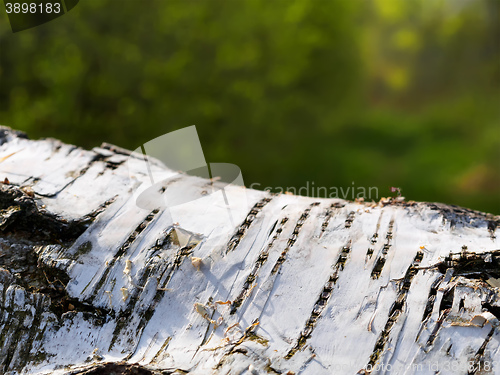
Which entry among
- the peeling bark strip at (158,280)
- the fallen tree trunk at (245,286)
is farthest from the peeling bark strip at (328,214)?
the peeling bark strip at (158,280)

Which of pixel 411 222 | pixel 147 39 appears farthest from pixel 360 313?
pixel 147 39

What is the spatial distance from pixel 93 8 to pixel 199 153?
2.95m

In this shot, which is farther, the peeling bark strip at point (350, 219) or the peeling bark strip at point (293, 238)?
the peeling bark strip at point (350, 219)

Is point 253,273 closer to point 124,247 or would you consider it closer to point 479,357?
point 124,247

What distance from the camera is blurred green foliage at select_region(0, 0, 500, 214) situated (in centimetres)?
411

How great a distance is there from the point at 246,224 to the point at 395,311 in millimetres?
456

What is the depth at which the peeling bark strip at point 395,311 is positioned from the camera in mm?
954

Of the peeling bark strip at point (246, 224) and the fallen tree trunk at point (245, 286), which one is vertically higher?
the peeling bark strip at point (246, 224)

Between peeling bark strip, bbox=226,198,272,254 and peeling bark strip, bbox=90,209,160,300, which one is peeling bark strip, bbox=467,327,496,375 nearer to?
peeling bark strip, bbox=226,198,272,254

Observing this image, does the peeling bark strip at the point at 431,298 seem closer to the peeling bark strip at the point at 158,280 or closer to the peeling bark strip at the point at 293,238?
the peeling bark strip at the point at 293,238

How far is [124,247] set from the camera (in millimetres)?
1214

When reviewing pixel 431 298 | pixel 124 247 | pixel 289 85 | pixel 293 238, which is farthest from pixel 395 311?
pixel 289 85

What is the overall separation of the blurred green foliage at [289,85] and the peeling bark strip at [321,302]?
3.44 m

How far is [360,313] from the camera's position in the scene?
1.02m
